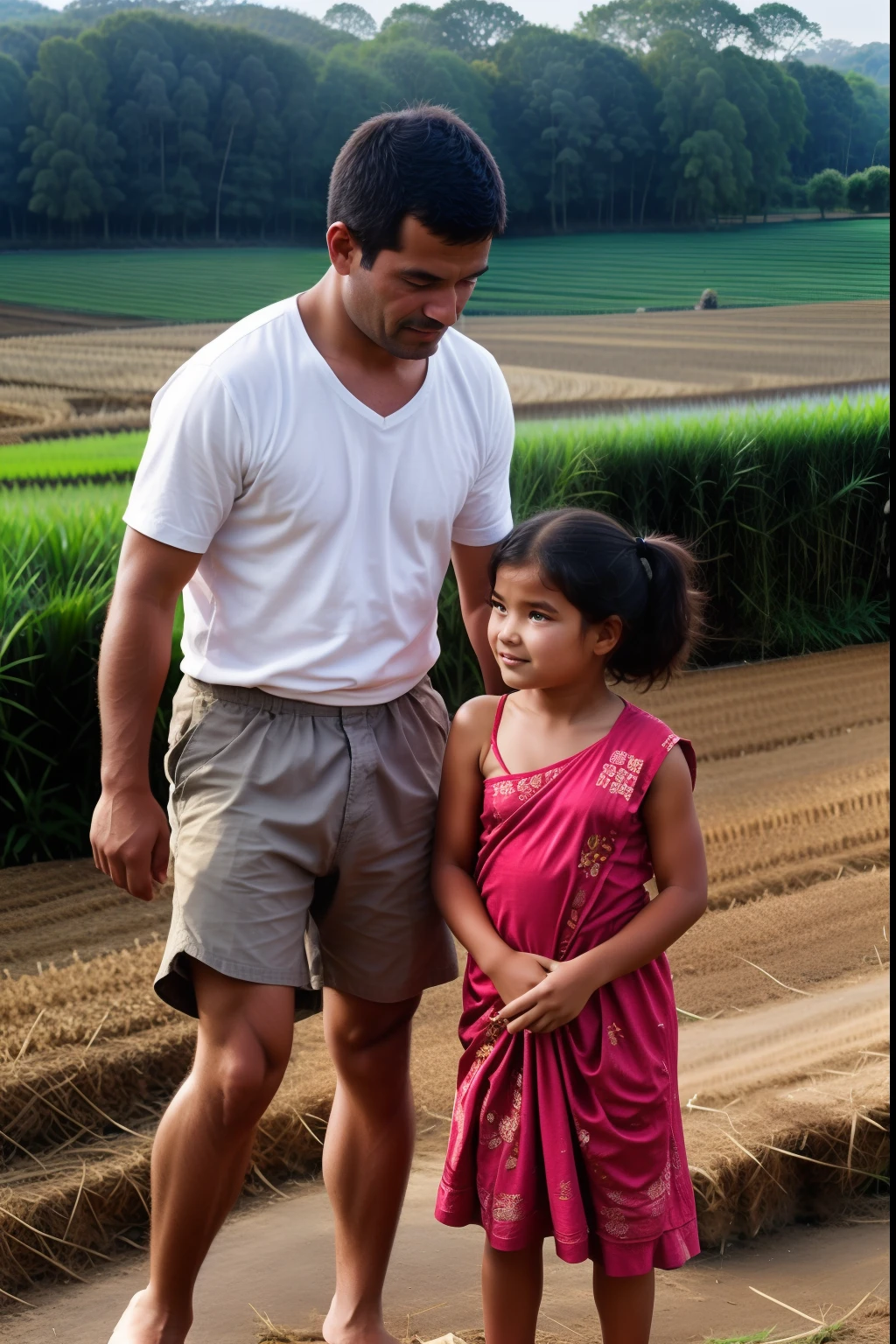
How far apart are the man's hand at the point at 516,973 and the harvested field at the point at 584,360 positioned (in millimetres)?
3674

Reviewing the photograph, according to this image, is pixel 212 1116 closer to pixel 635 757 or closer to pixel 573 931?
pixel 573 931

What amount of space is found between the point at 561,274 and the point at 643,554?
467 cm

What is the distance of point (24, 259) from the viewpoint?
466cm

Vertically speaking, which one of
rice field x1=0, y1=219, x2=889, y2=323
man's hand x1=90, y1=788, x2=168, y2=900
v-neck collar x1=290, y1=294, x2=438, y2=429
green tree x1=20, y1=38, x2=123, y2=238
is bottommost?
Result: man's hand x1=90, y1=788, x2=168, y2=900

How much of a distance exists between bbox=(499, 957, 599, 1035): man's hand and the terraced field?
0.86 meters

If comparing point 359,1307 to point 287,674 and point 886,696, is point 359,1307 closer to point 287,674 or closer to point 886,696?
point 287,674

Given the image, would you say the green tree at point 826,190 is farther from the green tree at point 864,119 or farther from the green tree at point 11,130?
the green tree at point 11,130

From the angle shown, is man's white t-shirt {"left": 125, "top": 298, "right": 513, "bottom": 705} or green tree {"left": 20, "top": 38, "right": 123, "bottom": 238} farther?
green tree {"left": 20, "top": 38, "right": 123, "bottom": 238}

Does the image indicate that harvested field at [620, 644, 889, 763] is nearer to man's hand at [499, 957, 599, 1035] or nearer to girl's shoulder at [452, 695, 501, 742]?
girl's shoulder at [452, 695, 501, 742]

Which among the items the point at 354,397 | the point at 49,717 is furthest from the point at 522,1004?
the point at 49,717

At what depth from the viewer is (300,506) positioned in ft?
4.99

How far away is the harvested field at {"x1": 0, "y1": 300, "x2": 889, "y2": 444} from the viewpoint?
4875mm

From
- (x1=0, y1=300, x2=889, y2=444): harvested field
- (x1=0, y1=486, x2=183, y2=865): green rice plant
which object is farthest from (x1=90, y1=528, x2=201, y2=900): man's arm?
(x1=0, y1=300, x2=889, y2=444): harvested field

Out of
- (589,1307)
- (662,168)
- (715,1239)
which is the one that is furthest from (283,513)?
(662,168)
